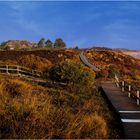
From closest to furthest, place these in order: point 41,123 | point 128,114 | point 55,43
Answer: point 41,123
point 128,114
point 55,43

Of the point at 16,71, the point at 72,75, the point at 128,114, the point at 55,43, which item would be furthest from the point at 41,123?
the point at 55,43

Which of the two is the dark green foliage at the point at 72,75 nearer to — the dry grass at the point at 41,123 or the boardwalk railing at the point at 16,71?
the boardwalk railing at the point at 16,71

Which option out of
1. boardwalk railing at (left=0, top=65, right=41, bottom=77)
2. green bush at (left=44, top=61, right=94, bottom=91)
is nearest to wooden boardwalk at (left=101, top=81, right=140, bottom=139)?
green bush at (left=44, top=61, right=94, bottom=91)

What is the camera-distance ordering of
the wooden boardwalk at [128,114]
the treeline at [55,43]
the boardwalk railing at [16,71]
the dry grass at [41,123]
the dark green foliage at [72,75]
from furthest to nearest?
the treeline at [55,43] → the boardwalk railing at [16,71] → the dark green foliage at [72,75] → the wooden boardwalk at [128,114] → the dry grass at [41,123]

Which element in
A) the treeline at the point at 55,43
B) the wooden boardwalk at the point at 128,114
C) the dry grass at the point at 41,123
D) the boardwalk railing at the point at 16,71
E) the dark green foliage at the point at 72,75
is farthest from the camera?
the treeline at the point at 55,43

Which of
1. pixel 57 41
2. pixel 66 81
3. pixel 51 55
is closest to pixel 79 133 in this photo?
pixel 66 81

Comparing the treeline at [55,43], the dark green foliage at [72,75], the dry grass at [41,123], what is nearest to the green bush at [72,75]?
the dark green foliage at [72,75]

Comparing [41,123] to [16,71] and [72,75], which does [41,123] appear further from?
[16,71]

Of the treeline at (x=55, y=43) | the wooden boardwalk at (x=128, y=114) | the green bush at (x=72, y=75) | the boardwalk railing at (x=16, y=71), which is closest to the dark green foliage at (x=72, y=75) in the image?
the green bush at (x=72, y=75)

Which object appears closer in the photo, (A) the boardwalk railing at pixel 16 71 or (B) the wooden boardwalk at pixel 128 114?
(B) the wooden boardwalk at pixel 128 114

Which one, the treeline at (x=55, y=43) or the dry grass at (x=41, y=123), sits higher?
the treeline at (x=55, y=43)

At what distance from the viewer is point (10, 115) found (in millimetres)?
11875

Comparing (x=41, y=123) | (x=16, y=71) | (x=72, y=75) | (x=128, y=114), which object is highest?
(x=16, y=71)

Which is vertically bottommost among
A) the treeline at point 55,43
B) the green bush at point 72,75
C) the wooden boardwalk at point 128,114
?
the wooden boardwalk at point 128,114
